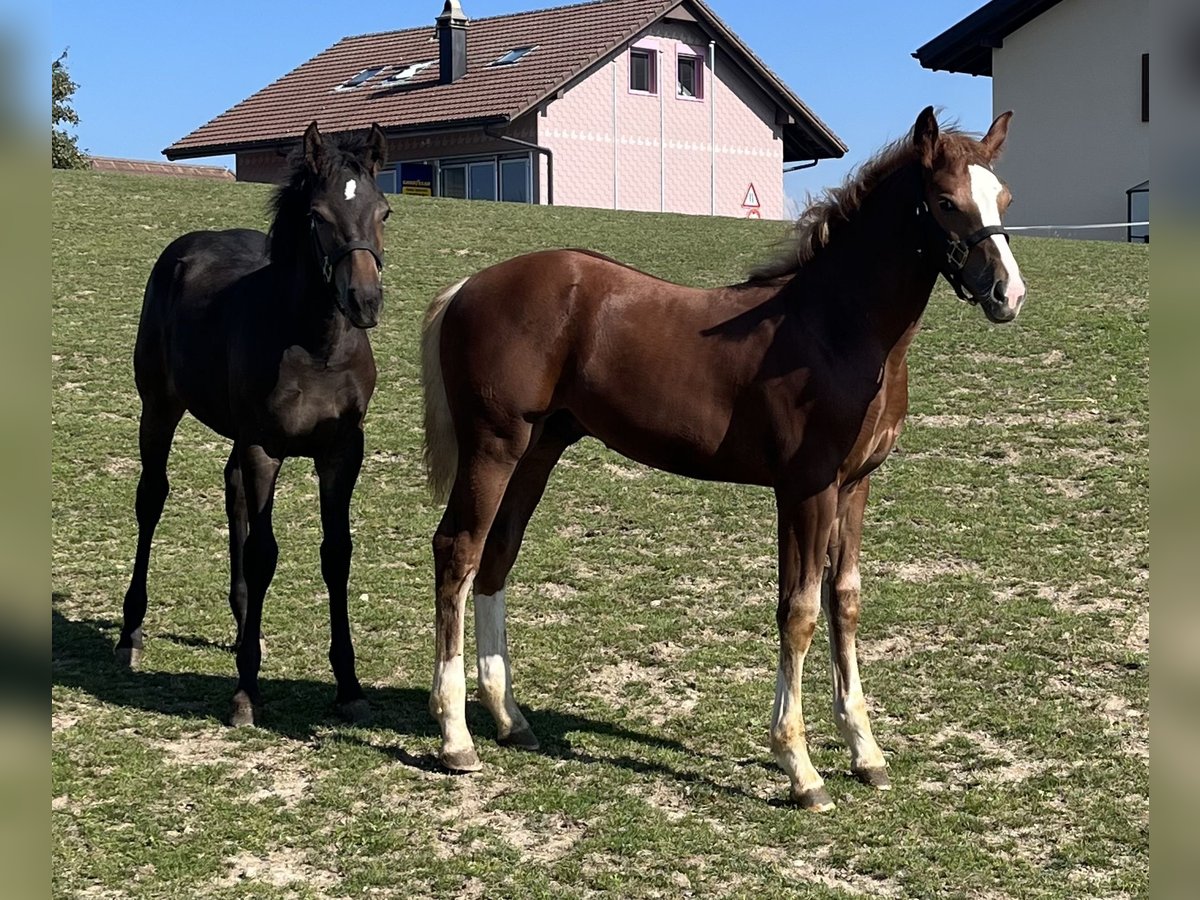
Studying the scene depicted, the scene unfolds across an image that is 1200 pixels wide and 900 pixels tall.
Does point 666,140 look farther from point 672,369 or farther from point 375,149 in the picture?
point 672,369

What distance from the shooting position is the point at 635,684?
19.7 feet

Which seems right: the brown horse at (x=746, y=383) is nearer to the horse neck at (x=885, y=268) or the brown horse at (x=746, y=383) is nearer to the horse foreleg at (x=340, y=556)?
the horse neck at (x=885, y=268)

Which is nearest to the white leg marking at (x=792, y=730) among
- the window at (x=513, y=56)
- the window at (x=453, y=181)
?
the window at (x=453, y=181)

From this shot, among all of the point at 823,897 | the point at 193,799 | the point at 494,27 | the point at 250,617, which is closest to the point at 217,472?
the point at 250,617

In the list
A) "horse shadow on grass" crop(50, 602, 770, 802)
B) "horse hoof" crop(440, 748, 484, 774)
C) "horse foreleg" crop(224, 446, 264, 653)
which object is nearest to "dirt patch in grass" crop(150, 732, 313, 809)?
"horse shadow on grass" crop(50, 602, 770, 802)

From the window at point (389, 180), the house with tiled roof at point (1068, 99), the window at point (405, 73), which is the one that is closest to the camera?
the house with tiled roof at point (1068, 99)

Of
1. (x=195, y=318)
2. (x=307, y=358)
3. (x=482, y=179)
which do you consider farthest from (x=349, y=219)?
(x=482, y=179)

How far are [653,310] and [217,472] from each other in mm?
5545

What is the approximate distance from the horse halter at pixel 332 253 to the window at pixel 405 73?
30.3m

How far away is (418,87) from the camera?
3344cm

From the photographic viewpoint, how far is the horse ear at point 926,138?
14.0 ft

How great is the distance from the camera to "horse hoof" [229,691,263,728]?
211 inches

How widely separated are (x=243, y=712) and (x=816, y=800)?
7.94 feet

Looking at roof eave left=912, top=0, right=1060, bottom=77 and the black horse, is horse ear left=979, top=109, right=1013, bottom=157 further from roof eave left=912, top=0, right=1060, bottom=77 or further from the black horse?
roof eave left=912, top=0, right=1060, bottom=77
